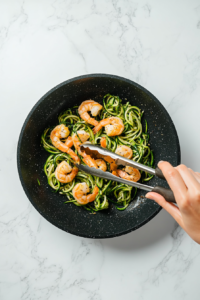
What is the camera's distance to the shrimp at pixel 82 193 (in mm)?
2918

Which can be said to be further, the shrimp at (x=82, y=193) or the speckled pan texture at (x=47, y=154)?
the shrimp at (x=82, y=193)

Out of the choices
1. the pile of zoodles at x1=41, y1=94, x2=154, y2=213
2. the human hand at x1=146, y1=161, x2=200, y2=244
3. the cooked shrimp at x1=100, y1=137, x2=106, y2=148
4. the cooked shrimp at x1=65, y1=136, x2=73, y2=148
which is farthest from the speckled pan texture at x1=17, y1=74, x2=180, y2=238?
the human hand at x1=146, y1=161, x2=200, y2=244

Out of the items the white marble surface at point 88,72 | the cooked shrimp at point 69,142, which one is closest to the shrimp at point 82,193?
the cooked shrimp at point 69,142

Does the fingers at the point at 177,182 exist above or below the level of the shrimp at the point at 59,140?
below

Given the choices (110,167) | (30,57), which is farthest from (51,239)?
(30,57)

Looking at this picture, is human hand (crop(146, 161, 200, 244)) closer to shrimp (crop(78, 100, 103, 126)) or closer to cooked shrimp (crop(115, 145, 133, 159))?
cooked shrimp (crop(115, 145, 133, 159))

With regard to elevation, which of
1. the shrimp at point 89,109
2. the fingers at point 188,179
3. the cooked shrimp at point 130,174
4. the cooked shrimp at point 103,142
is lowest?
the fingers at point 188,179

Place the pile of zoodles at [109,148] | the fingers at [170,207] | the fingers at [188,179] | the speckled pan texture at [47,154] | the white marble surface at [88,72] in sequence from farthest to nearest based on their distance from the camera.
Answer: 1. the white marble surface at [88,72]
2. the pile of zoodles at [109,148]
3. the speckled pan texture at [47,154]
4. the fingers at [170,207]
5. the fingers at [188,179]

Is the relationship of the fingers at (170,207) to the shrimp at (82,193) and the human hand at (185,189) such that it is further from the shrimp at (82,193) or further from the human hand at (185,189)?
the shrimp at (82,193)

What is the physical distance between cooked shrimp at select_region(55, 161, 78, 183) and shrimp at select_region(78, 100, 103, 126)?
0.54 metres

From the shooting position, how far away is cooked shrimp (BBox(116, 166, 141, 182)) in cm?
291

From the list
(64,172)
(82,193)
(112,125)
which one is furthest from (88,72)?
(82,193)

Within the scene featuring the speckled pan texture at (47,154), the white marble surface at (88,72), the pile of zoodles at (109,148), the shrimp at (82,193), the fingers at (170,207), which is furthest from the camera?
the white marble surface at (88,72)

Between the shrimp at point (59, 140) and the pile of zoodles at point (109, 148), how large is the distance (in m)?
0.09
